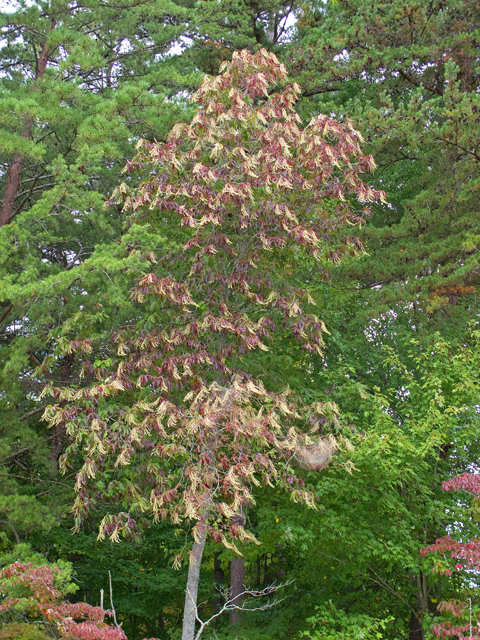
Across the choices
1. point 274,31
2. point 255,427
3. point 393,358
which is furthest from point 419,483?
point 274,31

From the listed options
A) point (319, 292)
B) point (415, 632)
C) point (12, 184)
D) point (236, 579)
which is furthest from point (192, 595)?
point (12, 184)

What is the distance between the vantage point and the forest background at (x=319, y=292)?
7160mm

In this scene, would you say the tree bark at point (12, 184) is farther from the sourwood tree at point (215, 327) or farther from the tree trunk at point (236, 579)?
the tree trunk at point (236, 579)

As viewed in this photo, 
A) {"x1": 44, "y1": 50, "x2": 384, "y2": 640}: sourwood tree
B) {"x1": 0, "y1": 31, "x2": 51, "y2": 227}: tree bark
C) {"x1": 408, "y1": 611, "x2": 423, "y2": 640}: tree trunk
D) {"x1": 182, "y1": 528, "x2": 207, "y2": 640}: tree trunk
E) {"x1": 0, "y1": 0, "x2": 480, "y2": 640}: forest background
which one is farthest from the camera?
{"x1": 0, "y1": 31, "x2": 51, "y2": 227}: tree bark

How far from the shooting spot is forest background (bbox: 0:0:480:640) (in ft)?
23.5

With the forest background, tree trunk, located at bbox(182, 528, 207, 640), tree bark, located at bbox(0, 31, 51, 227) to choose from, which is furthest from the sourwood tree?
tree bark, located at bbox(0, 31, 51, 227)

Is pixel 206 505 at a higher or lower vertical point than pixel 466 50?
lower

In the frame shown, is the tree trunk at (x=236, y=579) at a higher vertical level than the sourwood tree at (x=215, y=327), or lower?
lower

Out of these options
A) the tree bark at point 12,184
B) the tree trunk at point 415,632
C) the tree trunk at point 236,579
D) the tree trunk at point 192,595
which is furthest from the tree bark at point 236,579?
the tree bark at point 12,184

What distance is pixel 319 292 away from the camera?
10219mm

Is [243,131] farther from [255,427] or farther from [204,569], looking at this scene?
[204,569]

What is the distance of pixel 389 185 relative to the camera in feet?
41.6

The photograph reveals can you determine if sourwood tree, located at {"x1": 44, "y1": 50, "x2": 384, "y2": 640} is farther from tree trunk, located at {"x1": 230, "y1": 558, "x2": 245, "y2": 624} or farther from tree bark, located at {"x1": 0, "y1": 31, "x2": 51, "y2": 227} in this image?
tree trunk, located at {"x1": 230, "y1": 558, "x2": 245, "y2": 624}

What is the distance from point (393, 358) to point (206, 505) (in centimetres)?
339
